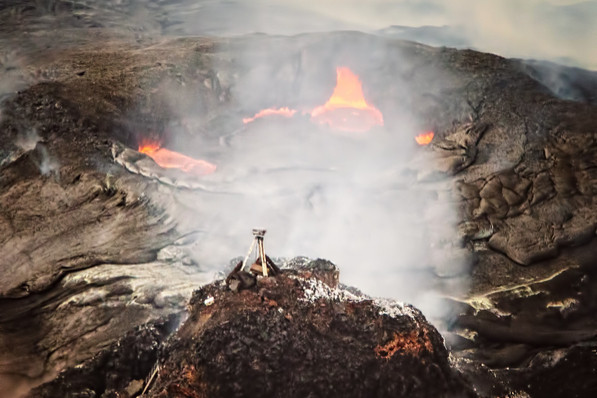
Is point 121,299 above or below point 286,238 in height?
below

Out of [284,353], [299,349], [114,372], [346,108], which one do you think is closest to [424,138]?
[346,108]

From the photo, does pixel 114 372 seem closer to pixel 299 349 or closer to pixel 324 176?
pixel 299 349

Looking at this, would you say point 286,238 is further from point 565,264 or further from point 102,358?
point 565,264

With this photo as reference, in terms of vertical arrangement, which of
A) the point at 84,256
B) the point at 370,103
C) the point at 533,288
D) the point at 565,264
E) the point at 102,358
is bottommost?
the point at 102,358

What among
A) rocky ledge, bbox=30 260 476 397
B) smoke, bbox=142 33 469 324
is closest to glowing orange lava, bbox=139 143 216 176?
smoke, bbox=142 33 469 324

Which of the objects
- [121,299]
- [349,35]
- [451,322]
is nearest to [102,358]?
[121,299]

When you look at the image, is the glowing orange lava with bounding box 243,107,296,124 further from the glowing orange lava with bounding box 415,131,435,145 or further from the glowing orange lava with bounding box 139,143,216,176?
the glowing orange lava with bounding box 415,131,435,145
